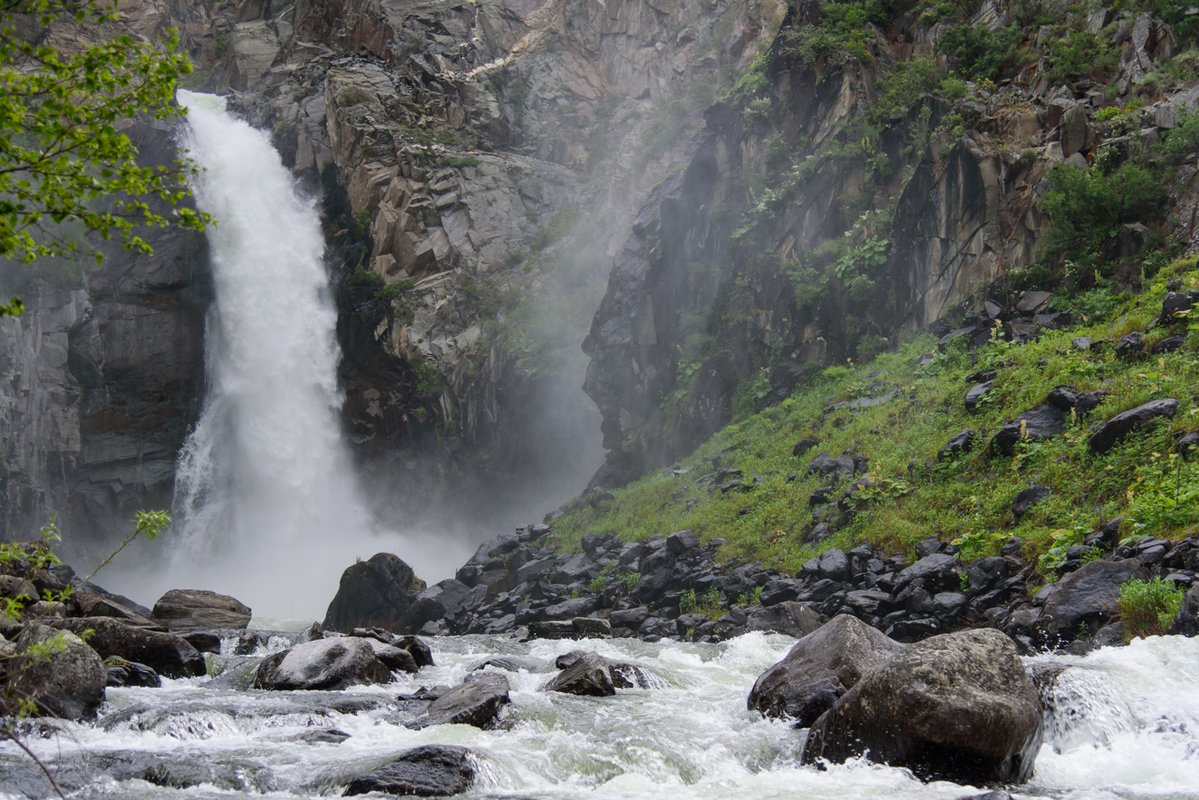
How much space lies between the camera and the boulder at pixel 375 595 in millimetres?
25281

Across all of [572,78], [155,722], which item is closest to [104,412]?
[572,78]

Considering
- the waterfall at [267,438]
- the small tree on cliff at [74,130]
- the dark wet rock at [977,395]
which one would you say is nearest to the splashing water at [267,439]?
the waterfall at [267,438]

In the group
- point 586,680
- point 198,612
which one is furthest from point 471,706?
point 198,612

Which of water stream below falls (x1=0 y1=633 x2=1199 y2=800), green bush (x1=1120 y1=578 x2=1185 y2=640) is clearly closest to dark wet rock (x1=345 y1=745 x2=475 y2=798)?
water stream below falls (x1=0 y1=633 x2=1199 y2=800)

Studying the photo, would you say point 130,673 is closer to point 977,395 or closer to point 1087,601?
point 1087,601

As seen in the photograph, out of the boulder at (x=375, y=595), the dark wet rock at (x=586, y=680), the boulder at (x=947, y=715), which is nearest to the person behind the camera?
the boulder at (x=947, y=715)

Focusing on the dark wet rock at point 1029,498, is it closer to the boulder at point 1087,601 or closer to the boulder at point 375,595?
the boulder at point 1087,601

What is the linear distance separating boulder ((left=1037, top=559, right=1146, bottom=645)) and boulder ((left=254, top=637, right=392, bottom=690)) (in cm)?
911

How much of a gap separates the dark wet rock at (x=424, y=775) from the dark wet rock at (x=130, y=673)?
659 cm

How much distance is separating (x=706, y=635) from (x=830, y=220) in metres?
16.2

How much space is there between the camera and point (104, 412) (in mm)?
38625

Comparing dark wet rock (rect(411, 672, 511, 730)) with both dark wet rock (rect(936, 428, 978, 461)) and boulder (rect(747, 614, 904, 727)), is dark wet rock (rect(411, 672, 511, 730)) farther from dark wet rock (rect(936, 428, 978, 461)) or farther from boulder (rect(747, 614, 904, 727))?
dark wet rock (rect(936, 428, 978, 461))

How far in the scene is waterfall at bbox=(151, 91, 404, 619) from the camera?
37406 millimetres

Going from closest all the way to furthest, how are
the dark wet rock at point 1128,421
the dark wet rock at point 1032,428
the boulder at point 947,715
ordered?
the boulder at point 947,715 → the dark wet rock at point 1128,421 → the dark wet rock at point 1032,428
